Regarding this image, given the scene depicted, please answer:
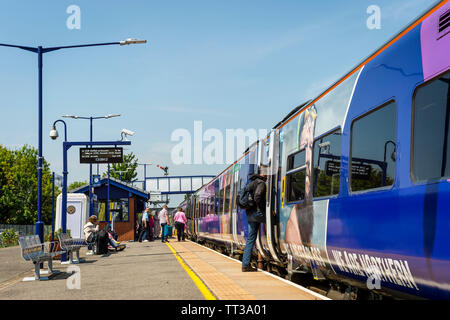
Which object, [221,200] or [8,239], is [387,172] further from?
[8,239]

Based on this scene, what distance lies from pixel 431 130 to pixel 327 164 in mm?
2699

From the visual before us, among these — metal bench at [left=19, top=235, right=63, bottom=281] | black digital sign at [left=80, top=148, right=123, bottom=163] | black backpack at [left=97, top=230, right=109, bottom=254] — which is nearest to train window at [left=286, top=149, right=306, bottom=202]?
metal bench at [left=19, top=235, right=63, bottom=281]

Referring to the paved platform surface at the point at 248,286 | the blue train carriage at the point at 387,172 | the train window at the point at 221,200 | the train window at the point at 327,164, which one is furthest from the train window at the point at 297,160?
the train window at the point at 221,200

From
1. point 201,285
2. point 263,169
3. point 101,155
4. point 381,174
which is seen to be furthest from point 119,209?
point 381,174

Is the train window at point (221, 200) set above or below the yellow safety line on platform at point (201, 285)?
above

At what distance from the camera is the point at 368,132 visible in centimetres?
590

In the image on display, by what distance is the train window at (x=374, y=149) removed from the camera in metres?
5.31

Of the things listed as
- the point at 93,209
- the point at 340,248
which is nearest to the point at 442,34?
the point at 340,248

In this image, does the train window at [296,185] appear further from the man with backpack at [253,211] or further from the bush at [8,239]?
the bush at [8,239]
